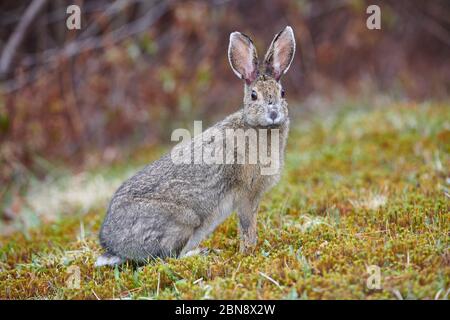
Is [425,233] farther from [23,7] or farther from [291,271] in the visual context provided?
[23,7]

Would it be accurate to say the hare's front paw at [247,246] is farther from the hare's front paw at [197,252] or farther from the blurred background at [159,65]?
the blurred background at [159,65]

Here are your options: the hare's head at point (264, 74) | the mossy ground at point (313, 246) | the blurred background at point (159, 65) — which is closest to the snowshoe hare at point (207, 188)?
the hare's head at point (264, 74)

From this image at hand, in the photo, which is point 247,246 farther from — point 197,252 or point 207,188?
point 207,188

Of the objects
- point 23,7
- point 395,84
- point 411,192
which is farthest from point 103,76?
point 411,192

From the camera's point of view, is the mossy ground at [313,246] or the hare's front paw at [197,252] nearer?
the mossy ground at [313,246]

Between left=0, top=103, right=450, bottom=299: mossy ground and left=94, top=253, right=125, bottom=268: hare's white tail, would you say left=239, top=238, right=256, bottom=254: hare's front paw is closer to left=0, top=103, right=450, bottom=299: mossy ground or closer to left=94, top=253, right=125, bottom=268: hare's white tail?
left=0, top=103, right=450, bottom=299: mossy ground

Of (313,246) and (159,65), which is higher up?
(159,65)

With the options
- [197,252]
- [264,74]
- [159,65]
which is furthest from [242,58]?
[159,65]
